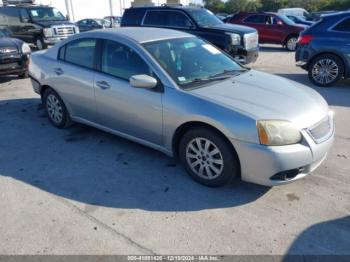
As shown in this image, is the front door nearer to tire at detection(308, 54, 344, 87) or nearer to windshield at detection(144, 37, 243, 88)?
windshield at detection(144, 37, 243, 88)

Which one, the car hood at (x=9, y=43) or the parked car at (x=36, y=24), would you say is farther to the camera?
the parked car at (x=36, y=24)

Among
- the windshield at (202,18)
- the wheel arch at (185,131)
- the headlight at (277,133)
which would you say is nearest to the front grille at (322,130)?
the headlight at (277,133)

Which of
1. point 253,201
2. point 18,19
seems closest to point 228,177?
point 253,201

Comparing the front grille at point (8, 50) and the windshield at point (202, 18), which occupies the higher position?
the windshield at point (202, 18)

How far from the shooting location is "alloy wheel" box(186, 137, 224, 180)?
3471 millimetres

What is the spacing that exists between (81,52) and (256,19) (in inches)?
516

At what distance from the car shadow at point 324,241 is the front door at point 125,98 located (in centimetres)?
186

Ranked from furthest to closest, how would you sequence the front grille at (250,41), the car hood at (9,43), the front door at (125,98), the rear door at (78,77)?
the front grille at (250,41)
the car hood at (9,43)
the rear door at (78,77)
the front door at (125,98)

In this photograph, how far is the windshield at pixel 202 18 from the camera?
10060mm

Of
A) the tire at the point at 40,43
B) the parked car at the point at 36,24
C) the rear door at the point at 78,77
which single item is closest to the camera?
the rear door at the point at 78,77

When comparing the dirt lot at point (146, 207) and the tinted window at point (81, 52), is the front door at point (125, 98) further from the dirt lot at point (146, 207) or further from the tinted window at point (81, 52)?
the dirt lot at point (146, 207)

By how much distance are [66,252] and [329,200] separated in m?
2.58

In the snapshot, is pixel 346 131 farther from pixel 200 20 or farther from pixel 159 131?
pixel 200 20

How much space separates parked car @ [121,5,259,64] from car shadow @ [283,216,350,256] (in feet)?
23.1
